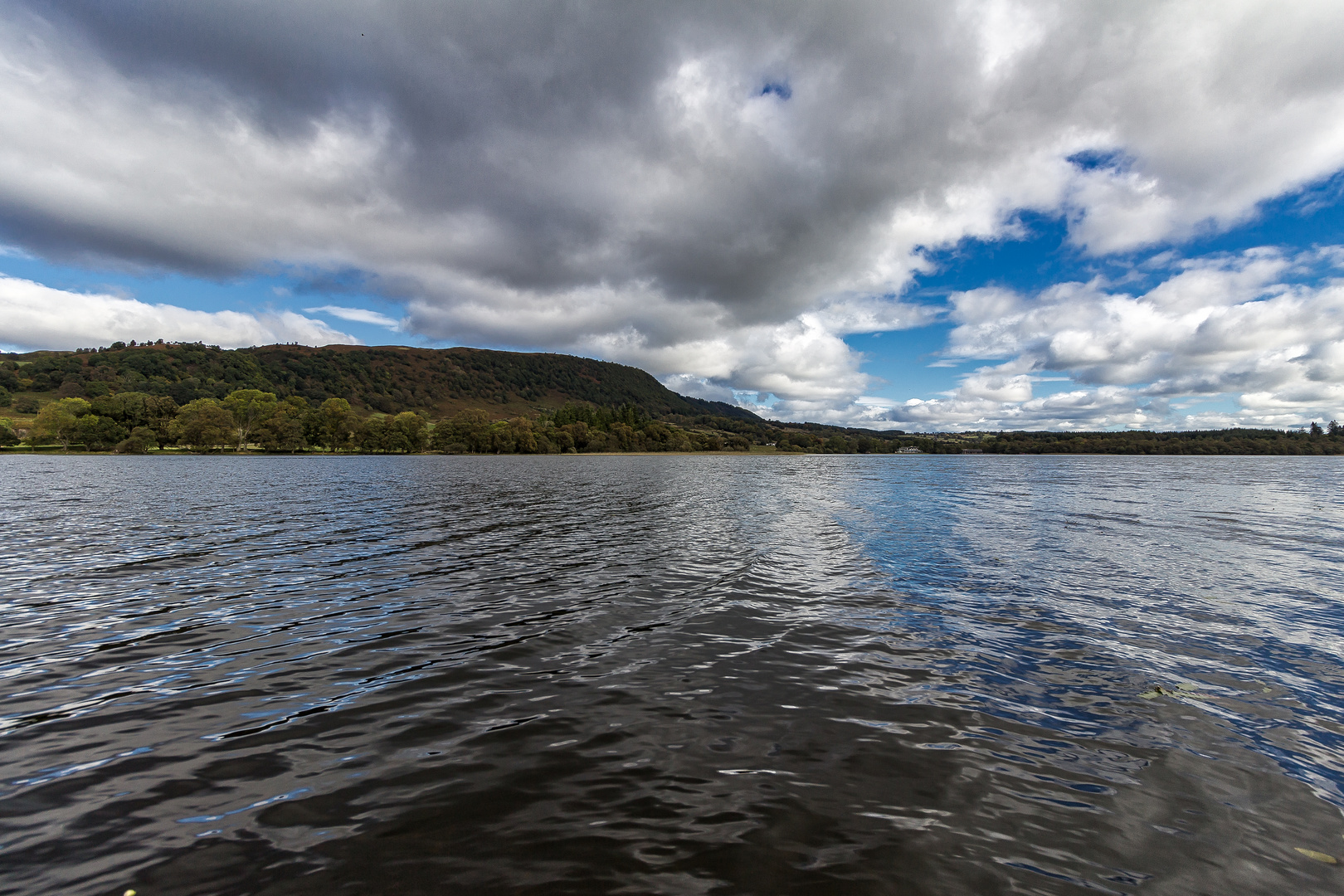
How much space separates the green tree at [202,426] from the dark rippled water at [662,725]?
600 feet

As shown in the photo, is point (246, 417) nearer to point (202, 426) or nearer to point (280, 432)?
point (280, 432)

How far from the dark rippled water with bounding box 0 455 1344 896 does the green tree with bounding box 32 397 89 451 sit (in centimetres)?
20059

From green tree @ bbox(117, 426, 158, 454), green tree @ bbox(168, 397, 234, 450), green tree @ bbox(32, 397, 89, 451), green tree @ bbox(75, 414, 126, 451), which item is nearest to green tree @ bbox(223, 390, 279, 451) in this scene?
green tree @ bbox(168, 397, 234, 450)

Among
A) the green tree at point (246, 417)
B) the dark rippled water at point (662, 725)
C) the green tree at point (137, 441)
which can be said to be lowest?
the dark rippled water at point (662, 725)

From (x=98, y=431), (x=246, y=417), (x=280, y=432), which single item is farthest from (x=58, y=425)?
(x=280, y=432)

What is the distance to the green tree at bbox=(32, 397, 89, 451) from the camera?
6235 inches

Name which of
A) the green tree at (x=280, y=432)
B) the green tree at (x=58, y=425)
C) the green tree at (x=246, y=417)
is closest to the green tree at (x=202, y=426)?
the green tree at (x=246, y=417)

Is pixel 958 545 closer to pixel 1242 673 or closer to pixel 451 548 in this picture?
pixel 1242 673

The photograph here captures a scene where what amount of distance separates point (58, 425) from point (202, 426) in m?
36.3

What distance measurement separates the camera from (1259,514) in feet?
137

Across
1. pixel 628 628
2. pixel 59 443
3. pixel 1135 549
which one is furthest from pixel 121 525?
pixel 59 443

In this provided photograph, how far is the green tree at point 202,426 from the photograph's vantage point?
165 metres

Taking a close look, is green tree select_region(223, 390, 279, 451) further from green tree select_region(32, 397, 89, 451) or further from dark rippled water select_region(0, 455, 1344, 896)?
dark rippled water select_region(0, 455, 1344, 896)

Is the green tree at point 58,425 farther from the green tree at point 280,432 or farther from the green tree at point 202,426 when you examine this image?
the green tree at point 280,432
